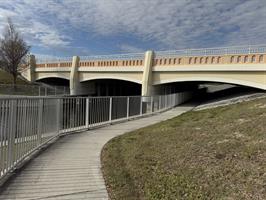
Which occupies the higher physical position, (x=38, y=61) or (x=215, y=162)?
(x=38, y=61)

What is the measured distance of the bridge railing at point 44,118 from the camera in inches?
226

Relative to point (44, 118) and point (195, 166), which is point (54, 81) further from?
point (195, 166)

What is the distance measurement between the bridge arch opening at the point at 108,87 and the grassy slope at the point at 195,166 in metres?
38.2

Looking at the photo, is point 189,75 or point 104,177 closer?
point 104,177

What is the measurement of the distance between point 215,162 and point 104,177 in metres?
2.13

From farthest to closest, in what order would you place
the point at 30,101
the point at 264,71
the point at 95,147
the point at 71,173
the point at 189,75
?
the point at 189,75 < the point at 264,71 < the point at 95,147 < the point at 30,101 < the point at 71,173

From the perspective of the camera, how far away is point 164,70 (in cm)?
3400

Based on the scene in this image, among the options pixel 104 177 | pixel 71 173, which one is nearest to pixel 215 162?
pixel 104 177

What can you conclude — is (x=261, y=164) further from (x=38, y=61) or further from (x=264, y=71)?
(x=38, y=61)

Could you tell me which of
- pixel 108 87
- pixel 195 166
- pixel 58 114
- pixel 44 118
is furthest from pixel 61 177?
pixel 108 87

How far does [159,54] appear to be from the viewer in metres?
34.9

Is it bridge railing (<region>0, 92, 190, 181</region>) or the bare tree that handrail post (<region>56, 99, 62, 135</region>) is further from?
the bare tree

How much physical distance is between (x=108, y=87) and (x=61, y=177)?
52585mm

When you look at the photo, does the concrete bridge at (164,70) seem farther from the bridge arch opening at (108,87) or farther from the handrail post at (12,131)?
the handrail post at (12,131)
